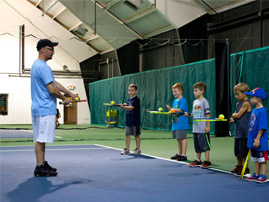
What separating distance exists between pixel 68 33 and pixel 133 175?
66.8 feet

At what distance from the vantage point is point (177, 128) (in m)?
6.45

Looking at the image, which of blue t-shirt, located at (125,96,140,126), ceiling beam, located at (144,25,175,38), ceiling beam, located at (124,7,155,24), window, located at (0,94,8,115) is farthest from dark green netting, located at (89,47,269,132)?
window, located at (0,94,8,115)

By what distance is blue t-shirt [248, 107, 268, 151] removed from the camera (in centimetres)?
444

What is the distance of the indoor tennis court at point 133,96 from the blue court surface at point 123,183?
0.04 ft

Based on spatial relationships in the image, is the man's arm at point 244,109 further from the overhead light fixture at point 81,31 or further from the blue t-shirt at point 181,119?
the overhead light fixture at point 81,31

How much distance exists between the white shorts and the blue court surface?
0.47m

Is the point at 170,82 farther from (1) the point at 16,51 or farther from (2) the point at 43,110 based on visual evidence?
(1) the point at 16,51

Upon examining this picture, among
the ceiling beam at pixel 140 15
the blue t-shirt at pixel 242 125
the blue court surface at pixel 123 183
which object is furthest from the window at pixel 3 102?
the blue t-shirt at pixel 242 125

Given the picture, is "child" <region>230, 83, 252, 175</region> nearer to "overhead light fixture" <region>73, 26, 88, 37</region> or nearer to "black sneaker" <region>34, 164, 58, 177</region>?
"black sneaker" <region>34, 164, 58, 177</region>

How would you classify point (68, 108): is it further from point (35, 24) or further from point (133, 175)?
point (133, 175)

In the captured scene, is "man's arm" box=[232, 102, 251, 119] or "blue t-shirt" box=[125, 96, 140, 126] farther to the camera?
"blue t-shirt" box=[125, 96, 140, 126]

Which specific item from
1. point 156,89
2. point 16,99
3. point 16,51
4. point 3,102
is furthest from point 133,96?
point 16,51

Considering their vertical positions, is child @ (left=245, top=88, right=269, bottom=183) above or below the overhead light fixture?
below

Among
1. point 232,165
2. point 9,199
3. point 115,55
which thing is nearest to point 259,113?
point 232,165
